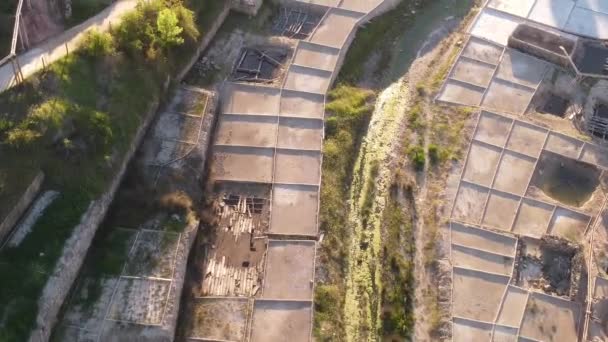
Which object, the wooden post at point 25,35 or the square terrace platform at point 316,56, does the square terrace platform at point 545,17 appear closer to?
the square terrace platform at point 316,56

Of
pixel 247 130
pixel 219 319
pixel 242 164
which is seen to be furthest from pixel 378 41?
pixel 219 319

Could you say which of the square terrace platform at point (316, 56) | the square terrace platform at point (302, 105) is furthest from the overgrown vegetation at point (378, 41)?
the square terrace platform at point (302, 105)

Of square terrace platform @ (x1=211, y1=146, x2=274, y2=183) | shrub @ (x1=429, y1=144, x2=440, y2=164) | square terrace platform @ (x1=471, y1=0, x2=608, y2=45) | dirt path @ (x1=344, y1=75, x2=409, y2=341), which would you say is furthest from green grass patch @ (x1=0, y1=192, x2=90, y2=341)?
square terrace platform @ (x1=471, y1=0, x2=608, y2=45)

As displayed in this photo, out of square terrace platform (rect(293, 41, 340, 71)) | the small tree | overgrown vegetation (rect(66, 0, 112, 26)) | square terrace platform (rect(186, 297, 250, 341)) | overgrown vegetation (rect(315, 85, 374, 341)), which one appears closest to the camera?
square terrace platform (rect(186, 297, 250, 341))

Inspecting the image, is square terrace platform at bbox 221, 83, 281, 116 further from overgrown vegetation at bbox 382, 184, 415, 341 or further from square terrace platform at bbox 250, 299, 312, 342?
square terrace platform at bbox 250, 299, 312, 342

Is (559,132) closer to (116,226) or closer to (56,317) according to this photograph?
(116,226)

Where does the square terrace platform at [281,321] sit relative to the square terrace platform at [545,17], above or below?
below

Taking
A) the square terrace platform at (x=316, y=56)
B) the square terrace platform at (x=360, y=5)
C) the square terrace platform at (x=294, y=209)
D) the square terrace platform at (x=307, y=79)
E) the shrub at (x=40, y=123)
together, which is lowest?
the square terrace platform at (x=294, y=209)
